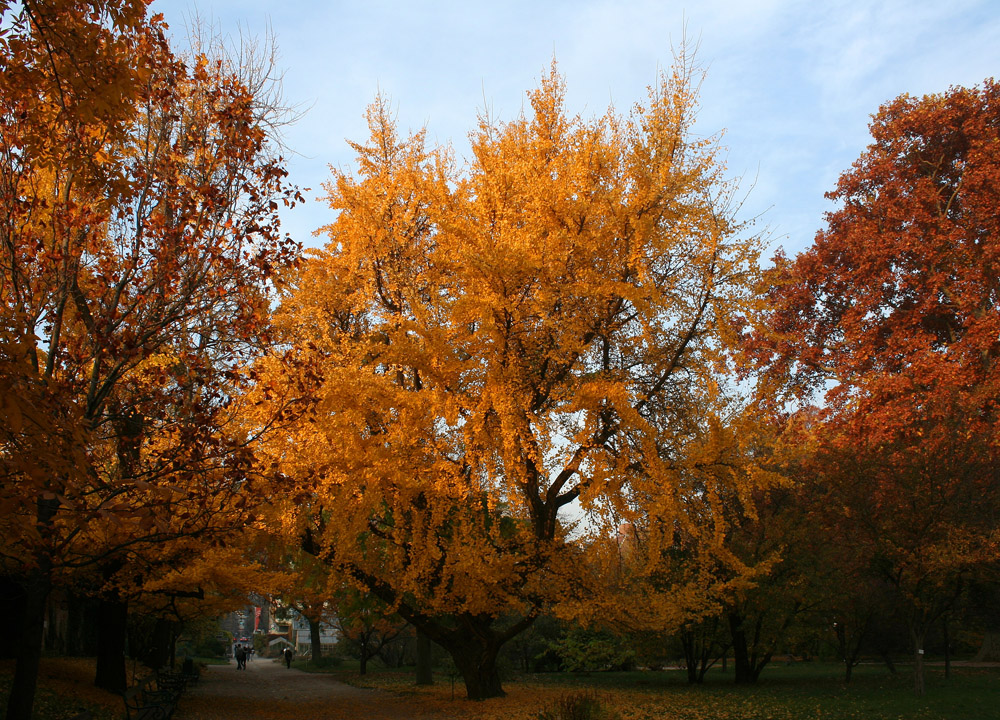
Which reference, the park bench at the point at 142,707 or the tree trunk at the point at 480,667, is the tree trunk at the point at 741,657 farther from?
the park bench at the point at 142,707

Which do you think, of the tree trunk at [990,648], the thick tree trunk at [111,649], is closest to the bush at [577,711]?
the thick tree trunk at [111,649]

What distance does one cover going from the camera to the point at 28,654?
652 cm

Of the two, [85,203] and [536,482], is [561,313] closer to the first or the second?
[536,482]

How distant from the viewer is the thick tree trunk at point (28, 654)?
638cm

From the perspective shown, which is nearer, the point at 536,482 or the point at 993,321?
the point at 536,482

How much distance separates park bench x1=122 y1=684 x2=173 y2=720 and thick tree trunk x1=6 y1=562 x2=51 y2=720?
10.6ft

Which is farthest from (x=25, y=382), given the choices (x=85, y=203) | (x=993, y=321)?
(x=993, y=321)

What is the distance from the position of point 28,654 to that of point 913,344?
70.7 feet

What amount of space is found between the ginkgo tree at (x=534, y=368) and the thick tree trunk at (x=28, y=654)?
3.98 meters

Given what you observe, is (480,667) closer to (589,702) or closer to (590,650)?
(589,702)

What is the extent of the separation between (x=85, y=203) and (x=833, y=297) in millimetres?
22898

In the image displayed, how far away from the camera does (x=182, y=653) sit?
1719 inches

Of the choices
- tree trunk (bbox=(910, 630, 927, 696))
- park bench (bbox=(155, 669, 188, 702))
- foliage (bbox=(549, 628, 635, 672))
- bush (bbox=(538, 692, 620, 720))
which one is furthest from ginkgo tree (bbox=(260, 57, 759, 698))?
foliage (bbox=(549, 628, 635, 672))

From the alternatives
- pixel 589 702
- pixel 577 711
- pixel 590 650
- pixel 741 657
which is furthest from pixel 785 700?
pixel 590 650
